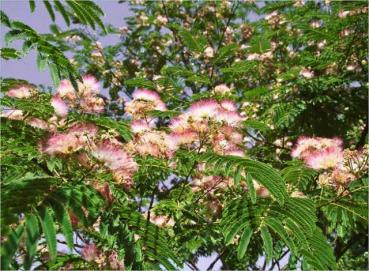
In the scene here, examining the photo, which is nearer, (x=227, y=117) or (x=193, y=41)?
(x=227, y=117)

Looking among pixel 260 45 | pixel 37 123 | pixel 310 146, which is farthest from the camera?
pixel 260 45

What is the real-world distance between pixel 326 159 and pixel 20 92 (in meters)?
2.15

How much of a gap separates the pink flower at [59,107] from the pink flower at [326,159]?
5.98ft

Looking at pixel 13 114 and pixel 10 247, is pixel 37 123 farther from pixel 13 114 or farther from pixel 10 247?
pixel 10 247

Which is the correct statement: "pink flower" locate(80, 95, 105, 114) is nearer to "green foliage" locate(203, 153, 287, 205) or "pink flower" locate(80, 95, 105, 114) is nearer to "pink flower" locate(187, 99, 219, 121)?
"pink flower" locate(187, 99, 219, 121)

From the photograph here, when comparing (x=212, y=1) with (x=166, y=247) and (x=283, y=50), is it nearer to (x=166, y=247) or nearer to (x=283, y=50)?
(x=283, y=50)

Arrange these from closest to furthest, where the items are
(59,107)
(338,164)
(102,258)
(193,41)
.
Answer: (59,107), (102,258), (338,164), (193,41)

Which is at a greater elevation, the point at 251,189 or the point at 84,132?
the point at 84,132

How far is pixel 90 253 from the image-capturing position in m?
3.50

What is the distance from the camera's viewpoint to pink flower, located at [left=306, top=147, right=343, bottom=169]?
3.62 meters

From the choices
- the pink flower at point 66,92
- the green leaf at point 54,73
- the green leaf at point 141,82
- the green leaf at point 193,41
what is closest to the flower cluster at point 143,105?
the green leaf at point 141,82

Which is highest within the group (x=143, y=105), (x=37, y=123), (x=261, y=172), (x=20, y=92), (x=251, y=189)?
(x=143, y=105)

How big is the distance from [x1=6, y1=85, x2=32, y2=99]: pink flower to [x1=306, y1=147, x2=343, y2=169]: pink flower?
6.68 ft

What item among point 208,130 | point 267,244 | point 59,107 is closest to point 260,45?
point 208,130
